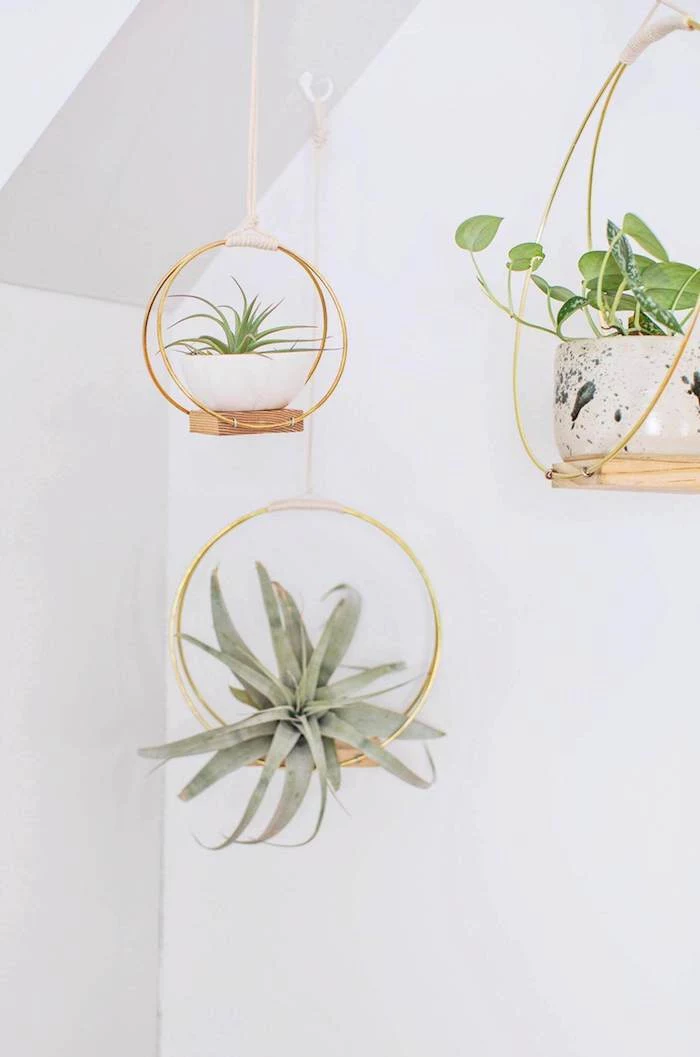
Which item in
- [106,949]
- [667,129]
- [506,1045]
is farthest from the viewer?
[106,949]

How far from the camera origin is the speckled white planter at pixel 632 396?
2.61 feet

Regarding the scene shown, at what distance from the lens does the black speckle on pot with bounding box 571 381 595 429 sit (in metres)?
0.83

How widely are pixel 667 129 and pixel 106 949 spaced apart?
115 cm

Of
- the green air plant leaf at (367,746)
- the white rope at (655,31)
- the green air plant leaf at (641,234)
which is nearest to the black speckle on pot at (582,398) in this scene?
the green air plant leaf at (641,234)

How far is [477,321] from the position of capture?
1136 mm

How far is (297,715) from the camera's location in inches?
42.6

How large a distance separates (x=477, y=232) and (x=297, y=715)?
0.52 meters

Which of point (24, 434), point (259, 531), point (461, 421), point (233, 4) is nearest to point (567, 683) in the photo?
point (461, 421)

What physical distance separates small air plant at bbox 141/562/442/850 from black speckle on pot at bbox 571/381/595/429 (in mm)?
370

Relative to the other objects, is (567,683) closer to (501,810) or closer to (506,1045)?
(501,810)

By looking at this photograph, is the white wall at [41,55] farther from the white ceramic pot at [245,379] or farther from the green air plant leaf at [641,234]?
the green air plant leaf at [641,234]

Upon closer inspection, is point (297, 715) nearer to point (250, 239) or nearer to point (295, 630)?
point (295, 630)

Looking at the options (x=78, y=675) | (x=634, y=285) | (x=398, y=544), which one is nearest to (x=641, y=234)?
(x=634, y=285)

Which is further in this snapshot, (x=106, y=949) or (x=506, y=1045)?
(x=106, y=949)
